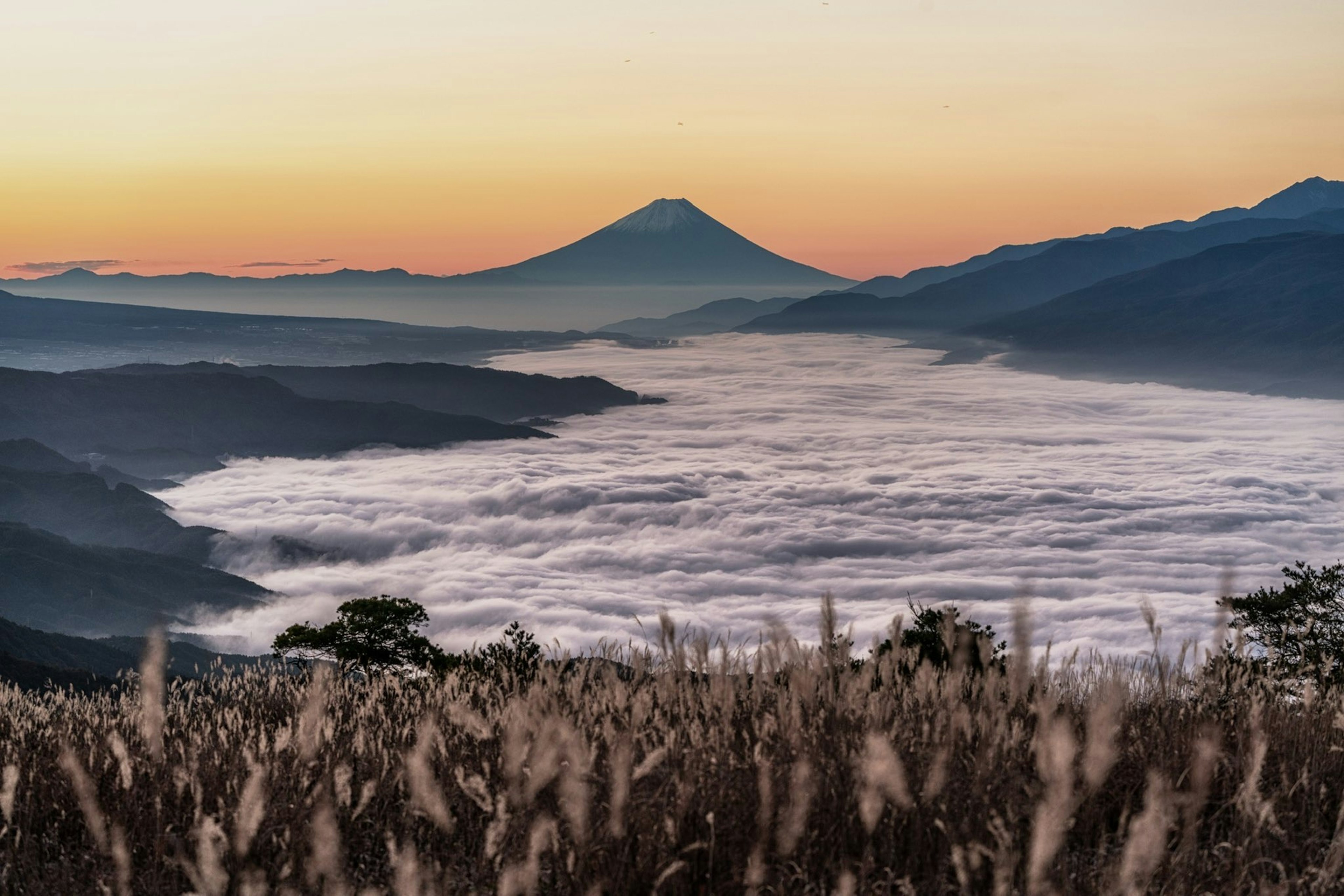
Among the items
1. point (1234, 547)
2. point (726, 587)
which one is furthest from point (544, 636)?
point (1234, 547)

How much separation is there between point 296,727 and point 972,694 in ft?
12.9

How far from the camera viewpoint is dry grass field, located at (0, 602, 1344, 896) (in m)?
3.32

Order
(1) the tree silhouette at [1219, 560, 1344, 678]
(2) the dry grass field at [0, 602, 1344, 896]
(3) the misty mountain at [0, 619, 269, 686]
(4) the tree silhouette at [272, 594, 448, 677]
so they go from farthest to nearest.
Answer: (3) the misty mountain at [0, 619, 269, 686]
(4) the tree silhouette at [272, 594, 448, 677]
(1) the tree silhouette at [1219, 560, 1344, 678]
(2) the dry grass field at [0, 602, 1344, 896]

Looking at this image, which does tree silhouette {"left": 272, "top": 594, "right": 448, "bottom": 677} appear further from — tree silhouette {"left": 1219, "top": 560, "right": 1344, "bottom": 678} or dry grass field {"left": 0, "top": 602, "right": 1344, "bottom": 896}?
dry grass field {"left": 0, "top": 602, "right": 1344, "bottom": 896}

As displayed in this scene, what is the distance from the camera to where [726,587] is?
7505 inches

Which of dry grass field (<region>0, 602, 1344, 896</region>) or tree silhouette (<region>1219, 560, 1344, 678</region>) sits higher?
dry grass field (<region>0, 602, 1344, 896</region>)

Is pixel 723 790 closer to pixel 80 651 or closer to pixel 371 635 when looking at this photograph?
pixel 371 635

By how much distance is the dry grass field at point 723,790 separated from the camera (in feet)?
10.9

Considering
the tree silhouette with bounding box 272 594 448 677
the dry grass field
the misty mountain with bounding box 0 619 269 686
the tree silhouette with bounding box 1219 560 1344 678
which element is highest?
the dry grass field

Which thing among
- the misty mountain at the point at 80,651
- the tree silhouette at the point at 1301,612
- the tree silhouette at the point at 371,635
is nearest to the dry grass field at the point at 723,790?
the tree silhouette at the point at 1301,612

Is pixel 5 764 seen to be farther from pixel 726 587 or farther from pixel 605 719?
pixel 726 587

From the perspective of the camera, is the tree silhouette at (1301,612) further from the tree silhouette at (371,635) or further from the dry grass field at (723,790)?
the tree silhouette at (371,635)

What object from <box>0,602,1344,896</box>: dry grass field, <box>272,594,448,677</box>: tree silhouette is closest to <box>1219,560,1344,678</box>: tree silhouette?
<box>0,602,1344,896</box>: dry grass field

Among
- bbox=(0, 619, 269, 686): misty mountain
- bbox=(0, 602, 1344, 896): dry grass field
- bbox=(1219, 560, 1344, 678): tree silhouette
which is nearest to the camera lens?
bbox=(0, 602, 1344, 896): dry grass field
